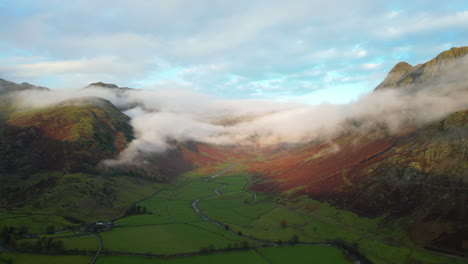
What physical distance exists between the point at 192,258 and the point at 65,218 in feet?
272

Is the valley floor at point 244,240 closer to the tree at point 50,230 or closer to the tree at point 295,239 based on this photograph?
the tree at point 295,239

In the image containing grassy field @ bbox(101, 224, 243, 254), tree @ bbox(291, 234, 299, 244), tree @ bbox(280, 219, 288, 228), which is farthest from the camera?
tree @ bbox(280, 219, 288, 228)

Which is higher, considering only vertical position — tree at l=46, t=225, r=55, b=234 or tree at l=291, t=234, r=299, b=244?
tree at l=291, t=234, r=299, b=244

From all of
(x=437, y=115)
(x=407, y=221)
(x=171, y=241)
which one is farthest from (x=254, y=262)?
(x=437, y=115)

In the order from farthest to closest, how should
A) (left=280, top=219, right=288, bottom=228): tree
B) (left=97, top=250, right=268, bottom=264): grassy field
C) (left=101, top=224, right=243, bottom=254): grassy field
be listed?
(left=280, top=219, right=288, bottom=228): tree
(left=101, top=224, right=243, bottom=254): grassy field
(left=97, top=250, right=268, bottom=264): grassy field

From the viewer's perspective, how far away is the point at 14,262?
94.3 m

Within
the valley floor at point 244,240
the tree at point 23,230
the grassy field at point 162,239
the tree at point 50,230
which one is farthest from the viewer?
the tree at point 50,230

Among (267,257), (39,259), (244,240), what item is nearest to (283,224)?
(244,240)

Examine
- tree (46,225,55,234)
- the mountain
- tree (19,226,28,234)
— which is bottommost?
tree (46,225,55,234)

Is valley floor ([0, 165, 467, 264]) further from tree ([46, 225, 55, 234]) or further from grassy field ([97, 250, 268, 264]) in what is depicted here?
tree ([46, 225, 55, 234])

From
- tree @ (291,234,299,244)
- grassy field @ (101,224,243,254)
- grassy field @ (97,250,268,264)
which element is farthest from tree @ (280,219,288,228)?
grassy field @ (97,250,268,264)

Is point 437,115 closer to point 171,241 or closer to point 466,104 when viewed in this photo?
point 466,104

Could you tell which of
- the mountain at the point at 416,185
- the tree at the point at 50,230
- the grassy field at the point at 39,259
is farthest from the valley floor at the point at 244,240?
the tree at the point at 50,230

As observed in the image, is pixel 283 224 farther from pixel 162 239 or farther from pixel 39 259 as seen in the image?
pixel 39 259
